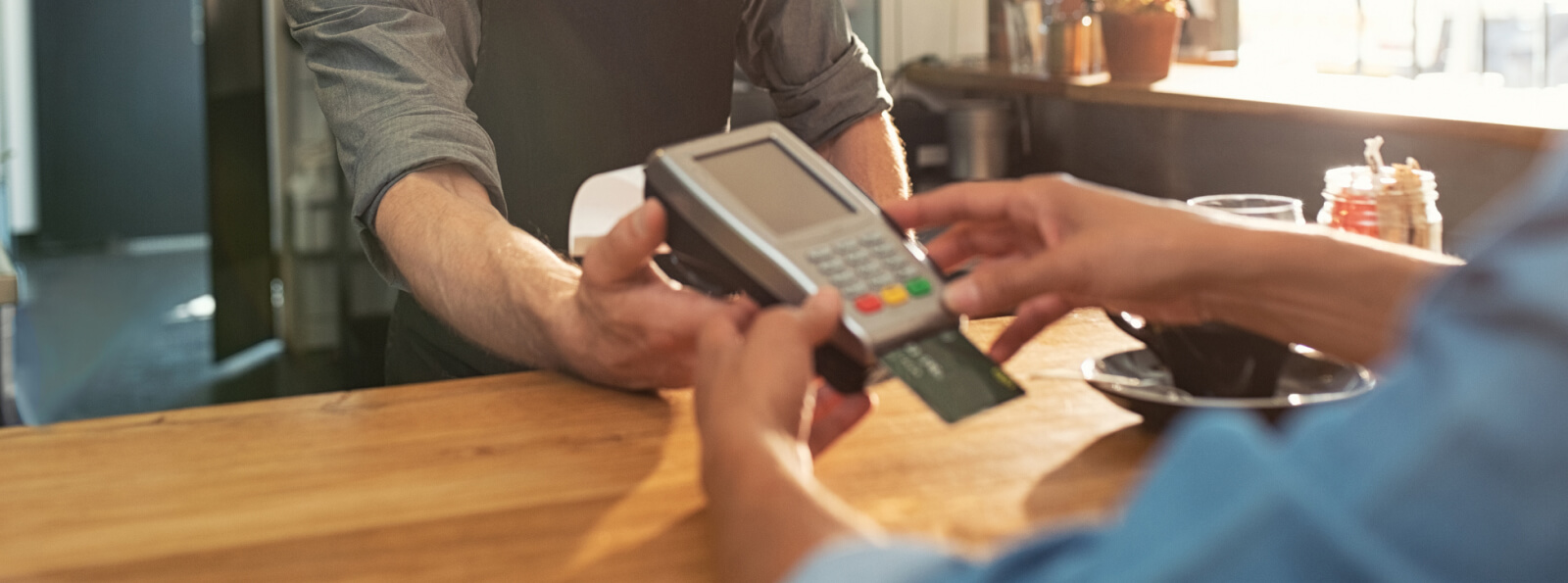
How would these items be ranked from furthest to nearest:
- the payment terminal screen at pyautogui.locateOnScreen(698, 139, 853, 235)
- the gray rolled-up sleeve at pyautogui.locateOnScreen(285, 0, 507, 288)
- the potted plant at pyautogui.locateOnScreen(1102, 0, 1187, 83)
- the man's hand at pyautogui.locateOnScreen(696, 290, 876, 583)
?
the potted plant at pyautogui.locateOnScreen(1102, 0, 1187, 83), the gray rolled-up sleeve at pyautogui.locateOnScreen(285, 0, 507, 288), the payment terminal screen at pyautogui.locateOnScreen(698, 139, 853, 235), the man's hand at pyautogui.locateOnScreen(696, 290, 876, 583)

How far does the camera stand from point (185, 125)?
534cm

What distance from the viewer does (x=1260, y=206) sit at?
2.72 ft

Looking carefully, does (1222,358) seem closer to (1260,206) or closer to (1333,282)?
(1333,282)

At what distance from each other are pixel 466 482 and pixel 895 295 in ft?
0.81

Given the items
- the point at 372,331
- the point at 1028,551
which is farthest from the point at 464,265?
the point at 372,331

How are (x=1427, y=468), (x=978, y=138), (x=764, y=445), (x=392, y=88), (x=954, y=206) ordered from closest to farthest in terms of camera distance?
(x=1427, y=468) → (x=764, y=445) → (x=954, y=206) → (x=392, y=88) → (x=978, y=138)

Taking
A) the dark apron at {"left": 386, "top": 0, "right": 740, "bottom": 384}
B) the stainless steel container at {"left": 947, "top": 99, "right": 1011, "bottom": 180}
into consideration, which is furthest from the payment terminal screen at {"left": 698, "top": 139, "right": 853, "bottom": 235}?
the stainless steel container at {"left": 947, "top": 99, "right": 1011, "bottom": 180}

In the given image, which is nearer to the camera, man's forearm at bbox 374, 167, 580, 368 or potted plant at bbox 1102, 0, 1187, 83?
man's forearm at bbox 374, 167, 580, 368

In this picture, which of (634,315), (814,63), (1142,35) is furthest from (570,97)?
(1142,35)

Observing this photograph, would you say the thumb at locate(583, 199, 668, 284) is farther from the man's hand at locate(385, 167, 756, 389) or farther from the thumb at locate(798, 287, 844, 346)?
the thumb at locate(798, 287, 844, 346)

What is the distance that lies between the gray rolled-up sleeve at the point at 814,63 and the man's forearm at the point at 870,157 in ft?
0.04

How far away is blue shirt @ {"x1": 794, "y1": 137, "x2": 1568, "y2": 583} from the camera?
0.25 m

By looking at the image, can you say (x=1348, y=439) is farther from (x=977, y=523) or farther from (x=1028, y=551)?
(x=977, y=523)

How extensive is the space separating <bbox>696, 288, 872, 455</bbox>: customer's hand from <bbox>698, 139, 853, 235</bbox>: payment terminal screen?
9 cm
